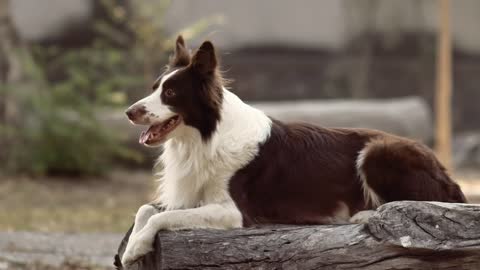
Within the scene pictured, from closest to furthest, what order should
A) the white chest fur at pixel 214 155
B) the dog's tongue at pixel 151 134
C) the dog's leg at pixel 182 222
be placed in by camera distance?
the dog's leg at pixel 182 222, the dog's tongue at pixel 151 134, the white chest fur at pixel 214 155

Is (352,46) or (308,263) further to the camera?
(352,46)

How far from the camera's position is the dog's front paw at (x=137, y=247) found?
4.57m

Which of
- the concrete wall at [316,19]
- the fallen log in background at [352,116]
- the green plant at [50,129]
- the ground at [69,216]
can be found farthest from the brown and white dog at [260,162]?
the concrete wall at [316,19]

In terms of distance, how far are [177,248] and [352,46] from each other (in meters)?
11.4

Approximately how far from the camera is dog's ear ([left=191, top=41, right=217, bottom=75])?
15.6 feet

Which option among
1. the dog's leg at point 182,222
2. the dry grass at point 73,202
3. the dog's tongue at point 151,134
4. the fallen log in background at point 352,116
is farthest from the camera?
the fallen log in background at point 352,116

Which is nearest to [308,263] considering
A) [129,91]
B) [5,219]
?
[5,219]

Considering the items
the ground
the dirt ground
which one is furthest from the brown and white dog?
the dirt ground

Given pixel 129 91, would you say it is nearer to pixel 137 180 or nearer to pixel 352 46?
pixel 137 180

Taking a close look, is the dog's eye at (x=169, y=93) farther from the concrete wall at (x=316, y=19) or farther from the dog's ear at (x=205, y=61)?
the concrete wall at (x=316, y=19)

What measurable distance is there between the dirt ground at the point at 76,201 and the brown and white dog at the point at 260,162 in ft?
13.9

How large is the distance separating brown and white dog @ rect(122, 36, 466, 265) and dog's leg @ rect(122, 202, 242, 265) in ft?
0.12

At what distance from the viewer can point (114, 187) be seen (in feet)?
38.7

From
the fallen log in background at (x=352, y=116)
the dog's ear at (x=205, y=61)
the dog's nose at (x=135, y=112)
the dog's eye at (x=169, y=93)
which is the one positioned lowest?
the fallen log in background at (x=352, y=116)
